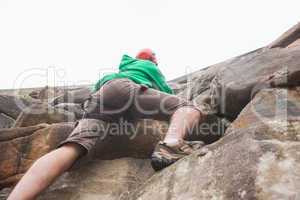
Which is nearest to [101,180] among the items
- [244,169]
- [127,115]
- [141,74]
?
[127,115]

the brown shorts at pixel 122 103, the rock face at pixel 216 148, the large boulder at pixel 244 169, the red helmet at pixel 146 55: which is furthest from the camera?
the red helmet at pixel 146 55

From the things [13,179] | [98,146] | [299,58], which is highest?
[299,58]

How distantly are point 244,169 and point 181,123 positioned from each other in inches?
54.2

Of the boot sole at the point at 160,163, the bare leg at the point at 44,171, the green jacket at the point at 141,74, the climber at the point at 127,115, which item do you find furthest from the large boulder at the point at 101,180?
the green jacket at the point at 141,74

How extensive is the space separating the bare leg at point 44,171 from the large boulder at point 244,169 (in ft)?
2.92

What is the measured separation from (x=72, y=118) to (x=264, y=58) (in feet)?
9.85

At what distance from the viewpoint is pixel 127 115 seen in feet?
18.4

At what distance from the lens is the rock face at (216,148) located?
11.6ft

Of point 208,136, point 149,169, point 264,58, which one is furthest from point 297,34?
point 149,169

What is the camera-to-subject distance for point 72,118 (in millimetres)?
6945

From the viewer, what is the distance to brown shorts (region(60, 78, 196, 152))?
206 inches

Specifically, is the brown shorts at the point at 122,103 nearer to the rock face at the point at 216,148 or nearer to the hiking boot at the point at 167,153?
the rock face at the point at 216,148

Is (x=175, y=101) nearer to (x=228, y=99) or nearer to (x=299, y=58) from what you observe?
(x=228, y=99)

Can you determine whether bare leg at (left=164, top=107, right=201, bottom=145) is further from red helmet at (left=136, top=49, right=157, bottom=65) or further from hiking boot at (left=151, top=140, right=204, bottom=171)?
red helmet at (left=136, top=49, right=157, bottom=65)
